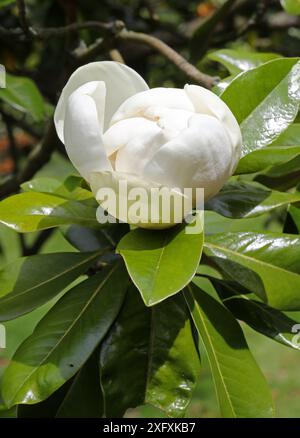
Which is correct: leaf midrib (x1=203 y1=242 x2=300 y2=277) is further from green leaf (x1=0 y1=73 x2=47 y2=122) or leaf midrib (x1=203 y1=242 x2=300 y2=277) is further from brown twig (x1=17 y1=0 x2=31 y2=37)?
green leaf (x1=0 y1=73 x2=47 y2=122)

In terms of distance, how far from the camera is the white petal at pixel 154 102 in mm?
1043

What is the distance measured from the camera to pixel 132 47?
244cm

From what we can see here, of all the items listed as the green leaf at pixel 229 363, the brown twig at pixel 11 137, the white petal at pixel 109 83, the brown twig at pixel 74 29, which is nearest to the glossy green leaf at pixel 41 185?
the white petal at pixel 109 83

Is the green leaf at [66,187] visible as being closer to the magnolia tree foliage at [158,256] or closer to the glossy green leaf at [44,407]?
the magnolia tree foliage at [158,256]

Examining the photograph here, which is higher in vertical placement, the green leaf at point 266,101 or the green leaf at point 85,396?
the green leaf at point 266,101

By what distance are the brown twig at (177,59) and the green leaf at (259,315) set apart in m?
0.40

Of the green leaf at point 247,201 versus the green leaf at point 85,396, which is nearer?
the green leaf at point 247,201

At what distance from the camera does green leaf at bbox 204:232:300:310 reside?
42.4 inches

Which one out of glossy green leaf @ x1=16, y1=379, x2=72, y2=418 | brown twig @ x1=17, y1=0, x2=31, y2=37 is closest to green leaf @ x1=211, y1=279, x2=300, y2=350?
glossy green leaf @ x1=16, y1=379, x2=72, y2=418

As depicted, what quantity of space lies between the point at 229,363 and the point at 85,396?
0.32 meters

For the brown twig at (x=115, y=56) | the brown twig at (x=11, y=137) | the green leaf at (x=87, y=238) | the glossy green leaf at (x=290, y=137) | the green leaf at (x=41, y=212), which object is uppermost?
the glossy green leaf at (x=290, y=137)
